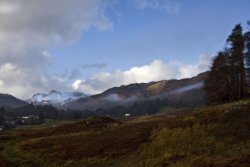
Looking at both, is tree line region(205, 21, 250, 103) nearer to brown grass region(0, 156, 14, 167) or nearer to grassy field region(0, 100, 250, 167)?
grassy field region(0, 100, 250, 167)

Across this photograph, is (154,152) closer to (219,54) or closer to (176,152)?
(176,152)

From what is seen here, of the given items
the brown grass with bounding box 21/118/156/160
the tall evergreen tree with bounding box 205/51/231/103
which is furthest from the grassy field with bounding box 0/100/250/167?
the tall evergreen tree with bounding box 205/51/231/103

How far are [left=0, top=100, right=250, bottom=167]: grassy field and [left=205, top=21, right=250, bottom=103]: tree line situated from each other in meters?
34.0

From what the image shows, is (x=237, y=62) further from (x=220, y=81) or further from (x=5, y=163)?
(x=5, y=163)

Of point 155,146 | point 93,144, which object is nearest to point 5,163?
point 93,144

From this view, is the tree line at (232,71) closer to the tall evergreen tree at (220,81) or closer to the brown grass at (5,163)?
the tall evergreen tree at (220,81)

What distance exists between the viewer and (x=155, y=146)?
44.6 meters

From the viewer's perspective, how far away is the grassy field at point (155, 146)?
35.1 metres

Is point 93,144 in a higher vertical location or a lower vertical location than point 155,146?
higher

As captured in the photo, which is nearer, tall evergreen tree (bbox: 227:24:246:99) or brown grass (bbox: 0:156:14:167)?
brown grass (bbox: 0:156:14:167)

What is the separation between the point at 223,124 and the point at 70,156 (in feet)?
57.1

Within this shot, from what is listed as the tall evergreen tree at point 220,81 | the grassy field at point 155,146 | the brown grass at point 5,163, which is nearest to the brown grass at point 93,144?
the grassy field at point 155,146

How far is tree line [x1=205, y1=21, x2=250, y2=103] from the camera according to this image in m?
84.8

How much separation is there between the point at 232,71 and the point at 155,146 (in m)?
46.2
